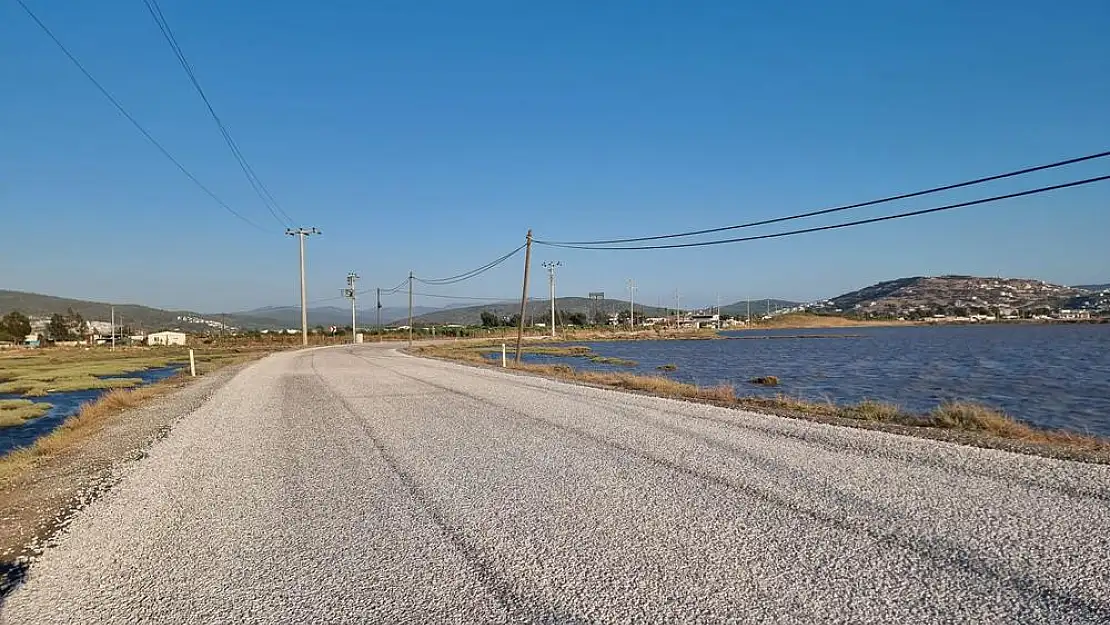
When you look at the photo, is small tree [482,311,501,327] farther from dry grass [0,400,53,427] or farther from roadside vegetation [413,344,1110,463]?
roadside vegetation [413,344,1110,463]

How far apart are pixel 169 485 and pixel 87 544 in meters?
2.33

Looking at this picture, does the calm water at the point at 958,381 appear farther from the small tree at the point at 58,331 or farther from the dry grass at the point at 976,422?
the small tree at the point at 58,331

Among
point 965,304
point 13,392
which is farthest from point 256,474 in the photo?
point 965,304

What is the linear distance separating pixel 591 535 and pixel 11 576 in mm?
4516

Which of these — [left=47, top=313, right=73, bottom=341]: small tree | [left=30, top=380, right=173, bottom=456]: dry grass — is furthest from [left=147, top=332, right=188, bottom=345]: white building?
[left=30, top=380, right=173, bottom=456]: dry grass

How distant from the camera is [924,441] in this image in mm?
9914

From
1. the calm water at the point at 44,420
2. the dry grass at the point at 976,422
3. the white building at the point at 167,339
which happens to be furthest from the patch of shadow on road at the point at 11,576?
the white building at the point at 167,339

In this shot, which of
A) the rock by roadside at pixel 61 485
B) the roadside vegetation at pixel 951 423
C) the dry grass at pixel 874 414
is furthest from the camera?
the dry grass at pixel 874 414

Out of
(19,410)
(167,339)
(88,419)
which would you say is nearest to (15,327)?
(167,339)

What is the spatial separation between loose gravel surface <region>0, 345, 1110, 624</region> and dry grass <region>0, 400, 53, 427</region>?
13592 millimetres

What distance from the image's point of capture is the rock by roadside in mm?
6074

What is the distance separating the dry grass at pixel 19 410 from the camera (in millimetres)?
19688

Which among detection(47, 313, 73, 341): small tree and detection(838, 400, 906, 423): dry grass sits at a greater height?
detection(47, 313, 73, 341): small tree

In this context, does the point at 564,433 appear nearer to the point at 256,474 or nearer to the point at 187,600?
the point at 256,474
